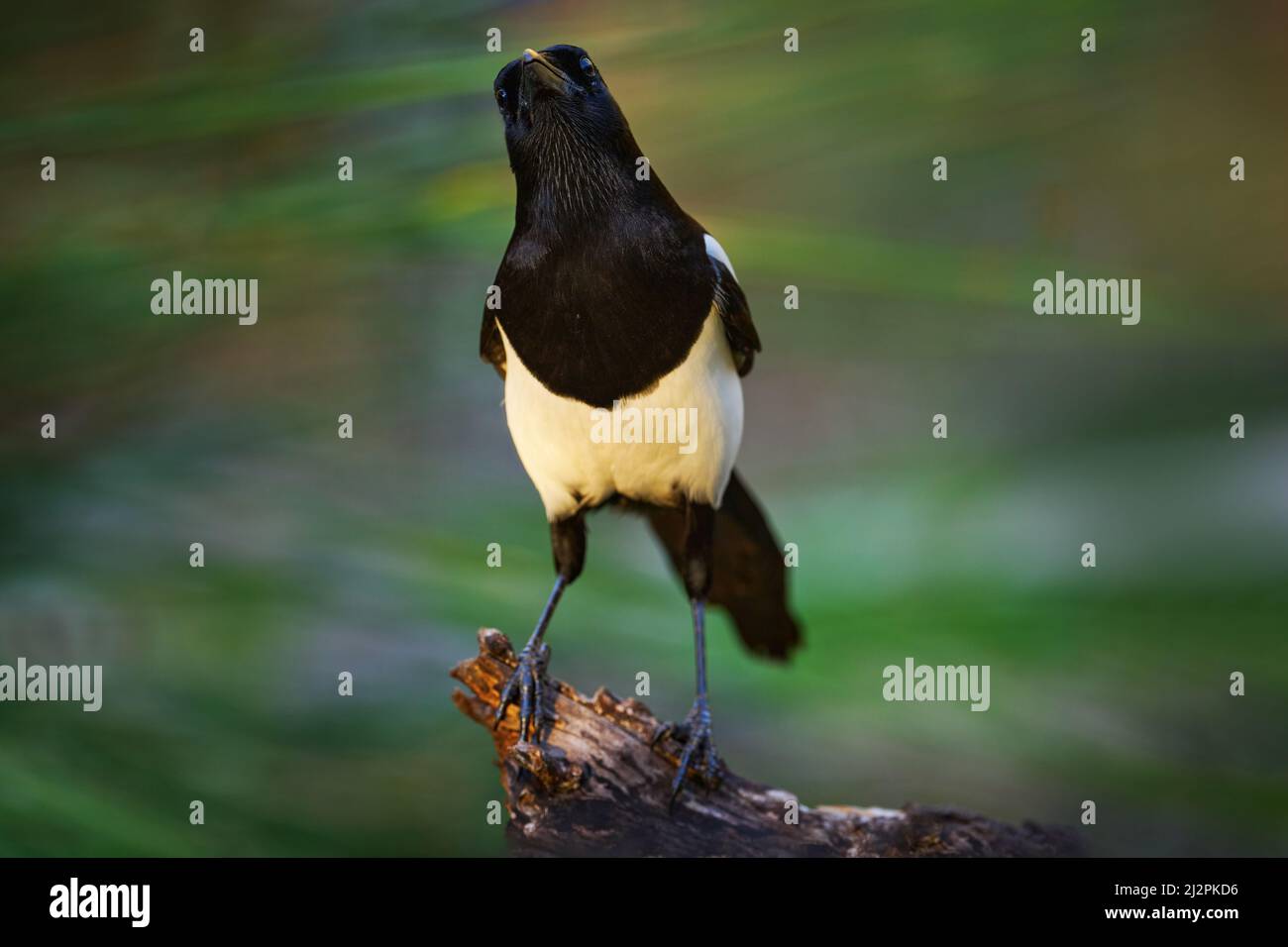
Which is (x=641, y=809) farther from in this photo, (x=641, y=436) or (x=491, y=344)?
(x=491, y=344)

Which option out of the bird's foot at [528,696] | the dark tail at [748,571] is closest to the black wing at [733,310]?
the dark tail at [748,571]

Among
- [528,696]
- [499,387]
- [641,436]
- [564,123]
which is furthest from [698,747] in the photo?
[564,123]

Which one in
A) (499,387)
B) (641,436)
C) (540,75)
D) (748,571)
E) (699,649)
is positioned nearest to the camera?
(540,75)

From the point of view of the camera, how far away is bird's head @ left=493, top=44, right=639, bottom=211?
2219 mm

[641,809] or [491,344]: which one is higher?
[491,344]

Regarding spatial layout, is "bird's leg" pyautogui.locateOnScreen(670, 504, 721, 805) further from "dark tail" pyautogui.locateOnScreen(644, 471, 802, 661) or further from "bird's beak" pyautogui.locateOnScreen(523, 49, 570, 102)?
"bird's beak" pyautogui.locateOnScreen(523, 49, 570, 102)

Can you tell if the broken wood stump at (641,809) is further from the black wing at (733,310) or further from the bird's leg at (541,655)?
the black wing at (733,310)

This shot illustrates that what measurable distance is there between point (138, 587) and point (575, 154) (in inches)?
61.7

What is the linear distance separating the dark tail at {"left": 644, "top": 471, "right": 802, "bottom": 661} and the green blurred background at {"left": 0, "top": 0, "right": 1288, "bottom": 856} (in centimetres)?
17

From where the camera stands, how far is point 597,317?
222 cm

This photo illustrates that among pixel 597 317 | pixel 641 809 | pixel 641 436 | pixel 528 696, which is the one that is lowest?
pixel 641 809

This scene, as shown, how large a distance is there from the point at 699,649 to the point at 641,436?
0.50 meters

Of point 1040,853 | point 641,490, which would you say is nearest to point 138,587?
point 641,490
